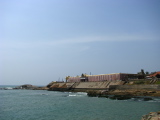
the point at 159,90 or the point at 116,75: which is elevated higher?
the point at 116,75

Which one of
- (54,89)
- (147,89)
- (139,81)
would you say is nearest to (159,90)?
(147,89)

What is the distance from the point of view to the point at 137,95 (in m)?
51.7

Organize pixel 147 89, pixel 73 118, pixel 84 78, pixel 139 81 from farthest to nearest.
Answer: pixel 84 78 < pixel 139 81 < pixel 147 89 < pixel 73 118

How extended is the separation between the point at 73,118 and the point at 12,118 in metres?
9.09

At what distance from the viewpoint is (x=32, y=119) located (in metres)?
25.1

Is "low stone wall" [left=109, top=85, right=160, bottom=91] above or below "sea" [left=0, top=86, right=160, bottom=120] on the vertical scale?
above

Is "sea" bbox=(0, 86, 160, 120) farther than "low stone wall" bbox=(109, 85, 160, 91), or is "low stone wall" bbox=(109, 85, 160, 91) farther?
"low stone wall" bbox=(109, 85, 160, 91)

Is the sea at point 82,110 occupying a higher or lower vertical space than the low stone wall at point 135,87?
lower

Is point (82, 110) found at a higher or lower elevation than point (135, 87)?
lower

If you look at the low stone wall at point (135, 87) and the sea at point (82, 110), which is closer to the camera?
the sea at point (82, 110)

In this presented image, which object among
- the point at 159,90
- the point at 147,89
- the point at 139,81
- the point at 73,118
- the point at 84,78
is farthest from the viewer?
the point at 84,78

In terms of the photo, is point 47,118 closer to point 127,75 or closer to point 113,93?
point 113,93

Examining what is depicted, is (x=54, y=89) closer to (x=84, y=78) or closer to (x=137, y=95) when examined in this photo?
(x=84, y=78)

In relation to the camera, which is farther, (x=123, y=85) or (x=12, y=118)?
(x=123, y=85)
